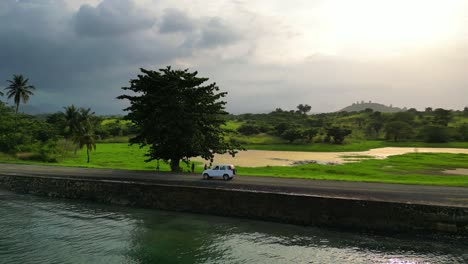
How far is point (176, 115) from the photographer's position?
45.7m

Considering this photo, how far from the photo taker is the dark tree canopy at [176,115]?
45.5m

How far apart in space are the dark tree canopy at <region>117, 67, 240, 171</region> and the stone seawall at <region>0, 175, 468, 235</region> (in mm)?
11865

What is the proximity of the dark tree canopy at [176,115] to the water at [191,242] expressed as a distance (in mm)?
16560

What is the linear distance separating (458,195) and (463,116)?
627 ft

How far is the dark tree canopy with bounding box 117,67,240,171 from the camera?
45531 mm

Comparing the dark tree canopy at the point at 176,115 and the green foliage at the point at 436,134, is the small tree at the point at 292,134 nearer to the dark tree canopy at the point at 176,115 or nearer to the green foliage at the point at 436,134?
the green foliage at the point at 436,134

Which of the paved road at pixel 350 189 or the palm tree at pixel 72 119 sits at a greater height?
the palm tree at pixel 72 119

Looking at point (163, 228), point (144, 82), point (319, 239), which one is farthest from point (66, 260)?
point (144, 82)

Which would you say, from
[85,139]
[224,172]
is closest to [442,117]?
[85,139]

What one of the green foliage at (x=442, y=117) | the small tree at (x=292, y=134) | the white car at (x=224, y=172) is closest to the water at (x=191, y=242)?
the white car at (x=224, y=172)

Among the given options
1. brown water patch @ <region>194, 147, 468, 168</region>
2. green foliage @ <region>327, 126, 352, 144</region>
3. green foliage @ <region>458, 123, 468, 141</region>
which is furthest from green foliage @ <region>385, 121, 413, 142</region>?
brown water patch @ <region>194, 147, 468, 168</region>

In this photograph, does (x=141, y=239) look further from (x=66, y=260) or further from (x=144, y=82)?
(x=144, y=82)

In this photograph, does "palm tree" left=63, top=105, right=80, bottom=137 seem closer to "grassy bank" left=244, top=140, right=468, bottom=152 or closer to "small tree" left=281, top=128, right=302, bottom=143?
"grassy bank" left=244, top=140, right=468, bottom=152

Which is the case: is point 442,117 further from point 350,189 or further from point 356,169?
point 350,189
